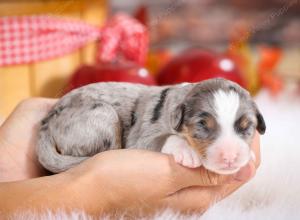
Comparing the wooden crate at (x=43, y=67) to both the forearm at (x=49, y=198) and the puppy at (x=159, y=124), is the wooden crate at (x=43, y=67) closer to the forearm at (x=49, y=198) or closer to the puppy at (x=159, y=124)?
the puppy at (x=159, y=124)

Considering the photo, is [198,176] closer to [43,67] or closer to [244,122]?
[244,122]

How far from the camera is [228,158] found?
1.20m

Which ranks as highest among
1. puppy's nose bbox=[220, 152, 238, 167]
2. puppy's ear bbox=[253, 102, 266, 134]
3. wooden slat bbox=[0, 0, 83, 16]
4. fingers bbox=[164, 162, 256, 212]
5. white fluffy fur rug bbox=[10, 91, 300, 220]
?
wooden slat bbox=[0, 0, 83, 16]

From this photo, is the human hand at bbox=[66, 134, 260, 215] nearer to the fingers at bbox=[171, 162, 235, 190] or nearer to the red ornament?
the fingers at bbox=[171, 162, 235, 190]

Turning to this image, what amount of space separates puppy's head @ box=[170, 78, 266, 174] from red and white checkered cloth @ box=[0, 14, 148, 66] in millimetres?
1291

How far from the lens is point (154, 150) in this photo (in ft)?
4.63

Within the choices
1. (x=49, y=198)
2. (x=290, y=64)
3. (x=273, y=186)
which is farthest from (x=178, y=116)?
(x=290, y=64)

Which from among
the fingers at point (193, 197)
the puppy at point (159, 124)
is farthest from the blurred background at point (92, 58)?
the fingers at point (193, 197)

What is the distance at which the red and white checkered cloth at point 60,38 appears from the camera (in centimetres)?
241

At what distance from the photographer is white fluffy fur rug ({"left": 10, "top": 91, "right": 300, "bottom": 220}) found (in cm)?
146

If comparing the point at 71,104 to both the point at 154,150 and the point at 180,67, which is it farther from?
the point at 180,67

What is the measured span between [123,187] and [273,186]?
0.53 m

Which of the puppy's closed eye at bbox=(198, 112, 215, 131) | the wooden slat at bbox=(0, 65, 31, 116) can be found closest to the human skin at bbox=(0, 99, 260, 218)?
the puppy's closed eye at bbox=(198, 112, 215, 131)

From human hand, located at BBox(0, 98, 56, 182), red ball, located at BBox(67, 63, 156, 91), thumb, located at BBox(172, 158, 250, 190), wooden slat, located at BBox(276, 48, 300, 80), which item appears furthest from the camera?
wooden slat, located at BBox(276, 48, 300, 80)
